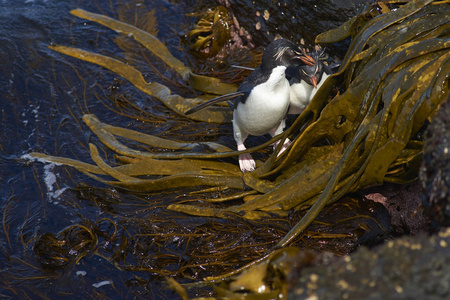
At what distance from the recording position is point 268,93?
2832 millimetres

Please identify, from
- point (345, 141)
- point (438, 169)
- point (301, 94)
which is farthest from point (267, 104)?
point (438, 169)

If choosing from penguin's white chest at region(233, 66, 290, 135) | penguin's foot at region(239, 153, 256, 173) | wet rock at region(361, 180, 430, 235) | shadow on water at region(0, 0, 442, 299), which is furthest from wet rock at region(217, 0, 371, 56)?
wet rock at region(361, 180, 430, 235)

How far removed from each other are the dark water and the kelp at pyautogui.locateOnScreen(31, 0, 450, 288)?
21 cm

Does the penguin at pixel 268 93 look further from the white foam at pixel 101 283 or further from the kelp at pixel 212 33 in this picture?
the kelp at pixel 212 33

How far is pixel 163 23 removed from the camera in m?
4.55

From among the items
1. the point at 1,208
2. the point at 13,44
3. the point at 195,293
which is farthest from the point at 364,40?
the point at 13,44

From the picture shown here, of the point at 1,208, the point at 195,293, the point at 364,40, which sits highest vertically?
the point at 364,40

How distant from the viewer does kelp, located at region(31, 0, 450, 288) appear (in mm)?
2201

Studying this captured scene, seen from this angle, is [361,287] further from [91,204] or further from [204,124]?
[204,124]

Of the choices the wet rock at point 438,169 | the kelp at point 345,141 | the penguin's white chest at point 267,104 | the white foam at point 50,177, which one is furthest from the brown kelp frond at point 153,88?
the wet rock at point 438,169

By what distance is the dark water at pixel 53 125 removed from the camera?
232cm

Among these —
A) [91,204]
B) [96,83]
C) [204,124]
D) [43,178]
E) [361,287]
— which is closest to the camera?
[361,287]

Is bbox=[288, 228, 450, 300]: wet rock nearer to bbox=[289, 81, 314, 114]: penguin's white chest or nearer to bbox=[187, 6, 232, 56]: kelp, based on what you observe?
bbox=[289, 81, 314, 114]: penguin's white chest

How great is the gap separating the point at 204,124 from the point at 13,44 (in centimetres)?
185
